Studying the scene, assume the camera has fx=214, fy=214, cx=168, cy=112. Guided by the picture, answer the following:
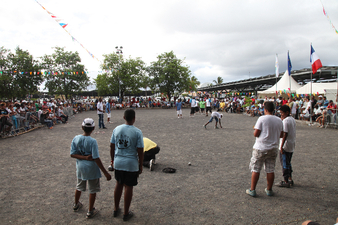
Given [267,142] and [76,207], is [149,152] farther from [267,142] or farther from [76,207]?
[267,142]

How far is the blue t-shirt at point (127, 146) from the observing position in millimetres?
3098

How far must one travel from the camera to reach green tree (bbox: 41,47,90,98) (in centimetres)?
3525

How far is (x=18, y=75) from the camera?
2969 cm

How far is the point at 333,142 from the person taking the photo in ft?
26.9

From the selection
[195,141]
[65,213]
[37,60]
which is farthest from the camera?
[37,60]

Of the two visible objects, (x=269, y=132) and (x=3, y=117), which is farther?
(x=3, y=117)

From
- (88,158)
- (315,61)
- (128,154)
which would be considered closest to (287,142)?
(128,154)

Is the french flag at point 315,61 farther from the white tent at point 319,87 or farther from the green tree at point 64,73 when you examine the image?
the green tree at point 64,73

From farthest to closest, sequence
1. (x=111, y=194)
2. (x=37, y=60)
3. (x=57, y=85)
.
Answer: (x=57, y=85) → (x=37, y=60) → (x=111, y=194)

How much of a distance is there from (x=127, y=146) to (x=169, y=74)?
36.7 meters

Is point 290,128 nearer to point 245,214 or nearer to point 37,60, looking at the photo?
point 245,214

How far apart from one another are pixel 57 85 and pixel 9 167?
115 ft

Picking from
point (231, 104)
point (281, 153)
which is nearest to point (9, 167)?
point (281, 153)

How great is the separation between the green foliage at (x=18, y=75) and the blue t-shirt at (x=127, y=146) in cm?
2791
